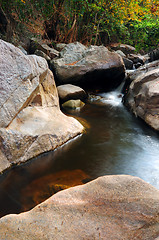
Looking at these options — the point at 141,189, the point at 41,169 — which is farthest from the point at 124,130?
the point at 141,189

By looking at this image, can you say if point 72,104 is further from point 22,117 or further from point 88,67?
point 22,117

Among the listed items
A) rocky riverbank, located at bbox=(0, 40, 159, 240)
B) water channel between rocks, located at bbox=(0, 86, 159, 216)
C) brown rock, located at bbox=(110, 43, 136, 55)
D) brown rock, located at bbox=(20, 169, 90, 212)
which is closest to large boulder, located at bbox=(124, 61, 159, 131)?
rocky riverbank, located at bbox=(0, 40, 159, 240)

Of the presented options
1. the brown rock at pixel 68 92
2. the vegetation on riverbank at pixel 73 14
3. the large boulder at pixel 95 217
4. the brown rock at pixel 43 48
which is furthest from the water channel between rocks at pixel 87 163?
the vegetation on riverbank at pixel 73 14

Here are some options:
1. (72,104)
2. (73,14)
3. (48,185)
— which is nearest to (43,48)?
(73,14)

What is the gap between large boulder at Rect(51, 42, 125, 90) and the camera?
8953mm

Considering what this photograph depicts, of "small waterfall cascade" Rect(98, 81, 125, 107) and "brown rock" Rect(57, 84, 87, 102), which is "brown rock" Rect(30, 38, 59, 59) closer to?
"brown rock" Rect(57, 84, 87, 102)

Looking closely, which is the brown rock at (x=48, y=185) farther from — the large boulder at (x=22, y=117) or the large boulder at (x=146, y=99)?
the large boulder at (x=146, y=99)

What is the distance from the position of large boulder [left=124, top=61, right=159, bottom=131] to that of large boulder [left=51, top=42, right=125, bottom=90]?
201cm

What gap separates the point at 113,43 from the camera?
1864cm

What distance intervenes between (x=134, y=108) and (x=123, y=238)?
20.5 ft

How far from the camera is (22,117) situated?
4.24m

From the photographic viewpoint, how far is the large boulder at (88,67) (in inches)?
352

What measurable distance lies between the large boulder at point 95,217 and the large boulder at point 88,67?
24.7 feet

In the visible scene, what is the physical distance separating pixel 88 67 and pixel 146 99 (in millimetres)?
3619
